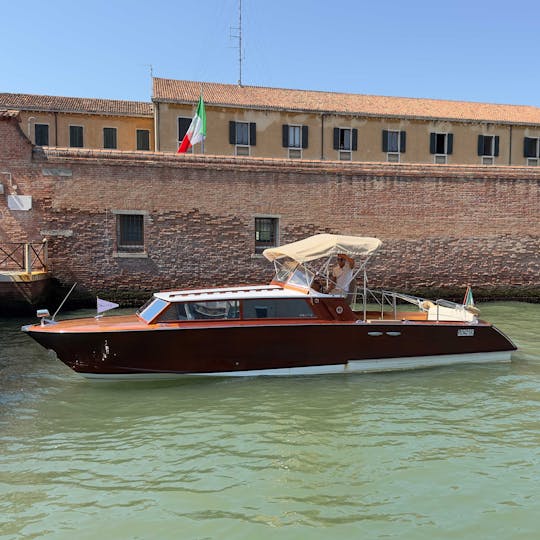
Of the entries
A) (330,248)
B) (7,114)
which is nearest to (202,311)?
(330,248)

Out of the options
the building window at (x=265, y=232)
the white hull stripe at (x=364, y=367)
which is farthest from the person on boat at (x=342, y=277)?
the building window at (x=265, y=232)

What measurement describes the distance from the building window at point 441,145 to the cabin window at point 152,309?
1960 centimetres

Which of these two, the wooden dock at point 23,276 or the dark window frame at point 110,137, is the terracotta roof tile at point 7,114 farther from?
the dark window frame at point 110,137

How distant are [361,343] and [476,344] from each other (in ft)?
6.34

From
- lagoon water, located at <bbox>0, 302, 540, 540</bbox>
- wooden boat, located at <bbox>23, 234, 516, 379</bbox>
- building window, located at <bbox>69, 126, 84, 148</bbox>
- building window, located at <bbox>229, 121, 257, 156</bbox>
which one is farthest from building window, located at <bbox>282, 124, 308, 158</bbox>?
lagoon water, located at <bbox>0, 302, 540, 540</bbox>

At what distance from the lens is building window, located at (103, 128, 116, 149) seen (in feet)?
80.8

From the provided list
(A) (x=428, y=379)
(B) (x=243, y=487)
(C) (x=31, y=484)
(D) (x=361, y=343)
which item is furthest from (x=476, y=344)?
(C) (x=31, y=484)

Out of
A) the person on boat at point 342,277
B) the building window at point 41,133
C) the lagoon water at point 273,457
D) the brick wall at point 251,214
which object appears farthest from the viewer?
the building window at point 41,133

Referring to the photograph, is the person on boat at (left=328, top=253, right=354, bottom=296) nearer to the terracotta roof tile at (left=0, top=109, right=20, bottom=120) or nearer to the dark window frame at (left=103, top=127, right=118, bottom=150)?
the terracotta roof tile at (left=0, top=109, right=20, bottom=120)

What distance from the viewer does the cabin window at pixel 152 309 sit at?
771 centimetres

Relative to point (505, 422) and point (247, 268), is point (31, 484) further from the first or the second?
point (247, 268)

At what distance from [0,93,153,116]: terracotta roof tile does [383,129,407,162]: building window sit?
10.7 metres

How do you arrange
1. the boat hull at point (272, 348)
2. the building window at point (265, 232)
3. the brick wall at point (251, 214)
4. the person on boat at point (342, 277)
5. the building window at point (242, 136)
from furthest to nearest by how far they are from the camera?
the building window at point (242, 136)
the building window at point (265, 232)
the brick wall at point (251, 214)
the person on boat at point (342, 277)
the boat hull at point (272, 348)

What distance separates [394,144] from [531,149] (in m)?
6.76
